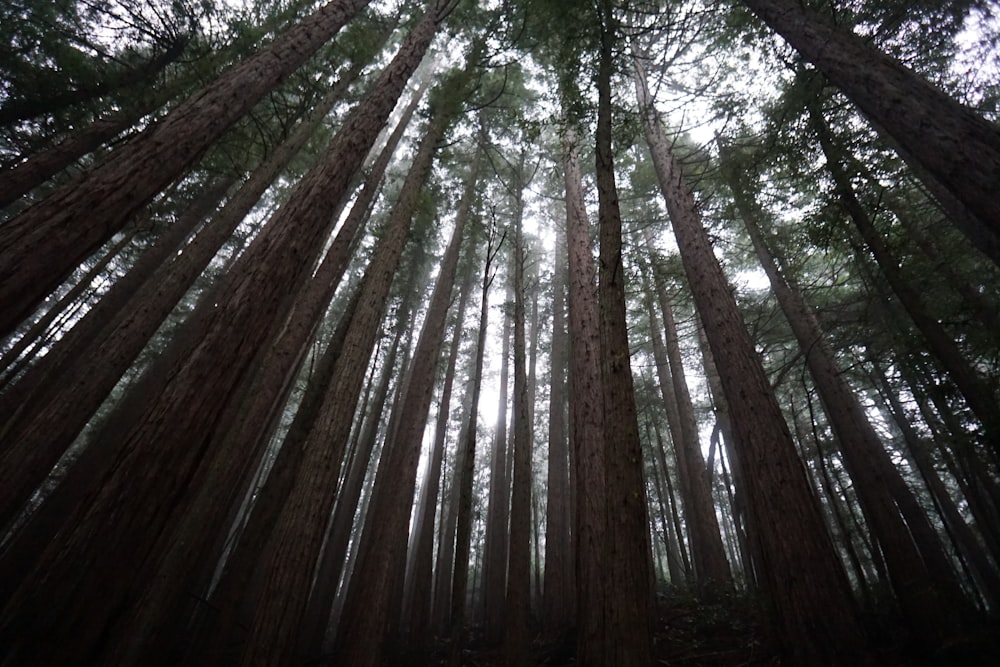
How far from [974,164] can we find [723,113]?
5278mm

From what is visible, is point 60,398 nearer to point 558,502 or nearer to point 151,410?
point 151,410

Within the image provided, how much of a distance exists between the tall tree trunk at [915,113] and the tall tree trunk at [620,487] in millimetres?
2618

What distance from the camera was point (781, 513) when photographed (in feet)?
13.3

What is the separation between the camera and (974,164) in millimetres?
3264

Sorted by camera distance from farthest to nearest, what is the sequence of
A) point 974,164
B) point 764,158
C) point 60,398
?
point 764,158 < point 60,398 < point 974,164

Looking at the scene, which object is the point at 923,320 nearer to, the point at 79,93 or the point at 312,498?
the point at 312,498

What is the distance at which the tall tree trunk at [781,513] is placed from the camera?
3.45 meters

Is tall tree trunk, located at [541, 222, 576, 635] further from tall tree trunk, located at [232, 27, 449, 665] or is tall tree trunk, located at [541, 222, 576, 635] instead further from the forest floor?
tall tree trunk, located at [232, 27, 449, 665]

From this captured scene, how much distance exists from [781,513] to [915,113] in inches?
153

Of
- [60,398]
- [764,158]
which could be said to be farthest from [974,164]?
[60,398]

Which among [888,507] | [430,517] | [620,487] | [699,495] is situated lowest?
[620,487]

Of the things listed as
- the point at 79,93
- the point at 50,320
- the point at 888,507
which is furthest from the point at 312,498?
the point at 50,320

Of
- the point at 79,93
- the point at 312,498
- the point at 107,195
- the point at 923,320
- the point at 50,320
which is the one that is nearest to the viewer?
the point at 107,195

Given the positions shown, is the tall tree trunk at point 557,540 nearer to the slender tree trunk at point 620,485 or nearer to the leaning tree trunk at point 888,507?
the leaning tree trunk at point 888,507
